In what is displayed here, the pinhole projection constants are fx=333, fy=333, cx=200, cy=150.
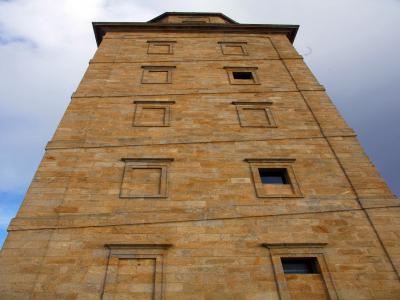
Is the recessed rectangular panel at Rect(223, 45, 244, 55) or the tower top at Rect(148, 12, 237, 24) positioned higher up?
the tower top at Rect(148, 12, 237, 24)

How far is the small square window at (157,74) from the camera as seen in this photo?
562 inches

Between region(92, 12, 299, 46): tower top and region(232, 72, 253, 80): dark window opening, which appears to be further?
region(92, 12, 299, 46): tower top

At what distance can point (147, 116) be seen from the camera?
12.1 meters

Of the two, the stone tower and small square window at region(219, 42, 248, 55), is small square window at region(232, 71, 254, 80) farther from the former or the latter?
small square window at region(219, 42, 248, 55)

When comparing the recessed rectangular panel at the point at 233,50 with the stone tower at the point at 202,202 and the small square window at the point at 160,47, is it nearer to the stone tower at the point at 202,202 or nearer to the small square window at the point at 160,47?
the small square window at the point at 160,47

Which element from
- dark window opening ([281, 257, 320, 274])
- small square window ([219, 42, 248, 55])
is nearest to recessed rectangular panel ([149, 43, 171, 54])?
small square window ([219, 42, 248, 55])

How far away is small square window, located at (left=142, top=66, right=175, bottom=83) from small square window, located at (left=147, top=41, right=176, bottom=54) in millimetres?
2164

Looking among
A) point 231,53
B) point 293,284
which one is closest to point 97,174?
point 293,284

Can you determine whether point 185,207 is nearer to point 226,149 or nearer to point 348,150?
point 226,149

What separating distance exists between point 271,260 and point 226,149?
3962mm

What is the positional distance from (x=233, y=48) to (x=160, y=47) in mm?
3841

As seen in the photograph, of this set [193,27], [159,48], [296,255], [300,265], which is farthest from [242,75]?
[300,265]

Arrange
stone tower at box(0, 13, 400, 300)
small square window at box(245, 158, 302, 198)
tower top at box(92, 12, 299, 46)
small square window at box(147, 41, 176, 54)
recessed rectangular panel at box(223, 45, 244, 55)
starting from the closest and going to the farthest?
stone tower at box(0, 13, 400, 300) → small square window at box(245, 158, 302, 198) → small square window at box(147, 41, 176, 54) → recessed rectangular panel at box(223, 45, 244, 55) → tower top at box(92, 12, 299, 46)

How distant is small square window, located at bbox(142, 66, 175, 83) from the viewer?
14273 mm
